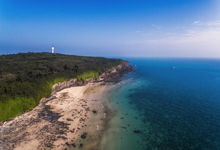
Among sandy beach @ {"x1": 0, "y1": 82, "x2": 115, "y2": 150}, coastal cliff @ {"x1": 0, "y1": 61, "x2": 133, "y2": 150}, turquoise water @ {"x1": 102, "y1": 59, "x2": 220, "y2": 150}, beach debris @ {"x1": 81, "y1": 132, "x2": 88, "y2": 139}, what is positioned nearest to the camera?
sandy beach @ {"x1": 0, "y1": 82, "x2": 115, "y2": 150}

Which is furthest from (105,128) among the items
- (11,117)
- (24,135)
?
(11,117)

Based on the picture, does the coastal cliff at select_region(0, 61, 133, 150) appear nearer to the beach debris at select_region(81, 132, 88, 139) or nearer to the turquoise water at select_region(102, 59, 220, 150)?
the beach debris at select_region(81, 132, 88, 139)

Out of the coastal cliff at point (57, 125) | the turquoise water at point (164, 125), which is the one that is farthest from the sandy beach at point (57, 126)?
the turquoise water at point (164, 125)

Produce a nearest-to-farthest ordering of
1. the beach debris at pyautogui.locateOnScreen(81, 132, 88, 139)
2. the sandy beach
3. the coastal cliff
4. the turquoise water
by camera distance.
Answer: the sandy beach → the coastal cliff → the turquoise water → the beach debris at pyautogui.locateOnScreen(81, 132, 88, 139)

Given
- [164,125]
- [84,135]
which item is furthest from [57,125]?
[164,125]

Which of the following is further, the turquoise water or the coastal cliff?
the turquoise water

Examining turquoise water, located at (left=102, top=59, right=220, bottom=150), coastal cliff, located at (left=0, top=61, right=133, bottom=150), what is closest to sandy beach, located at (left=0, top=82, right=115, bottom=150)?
coastal cliff, located at (left=0, top=61, right=133, bottom=150)

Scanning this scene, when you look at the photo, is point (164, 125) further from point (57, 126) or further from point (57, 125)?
point (57, 125)
